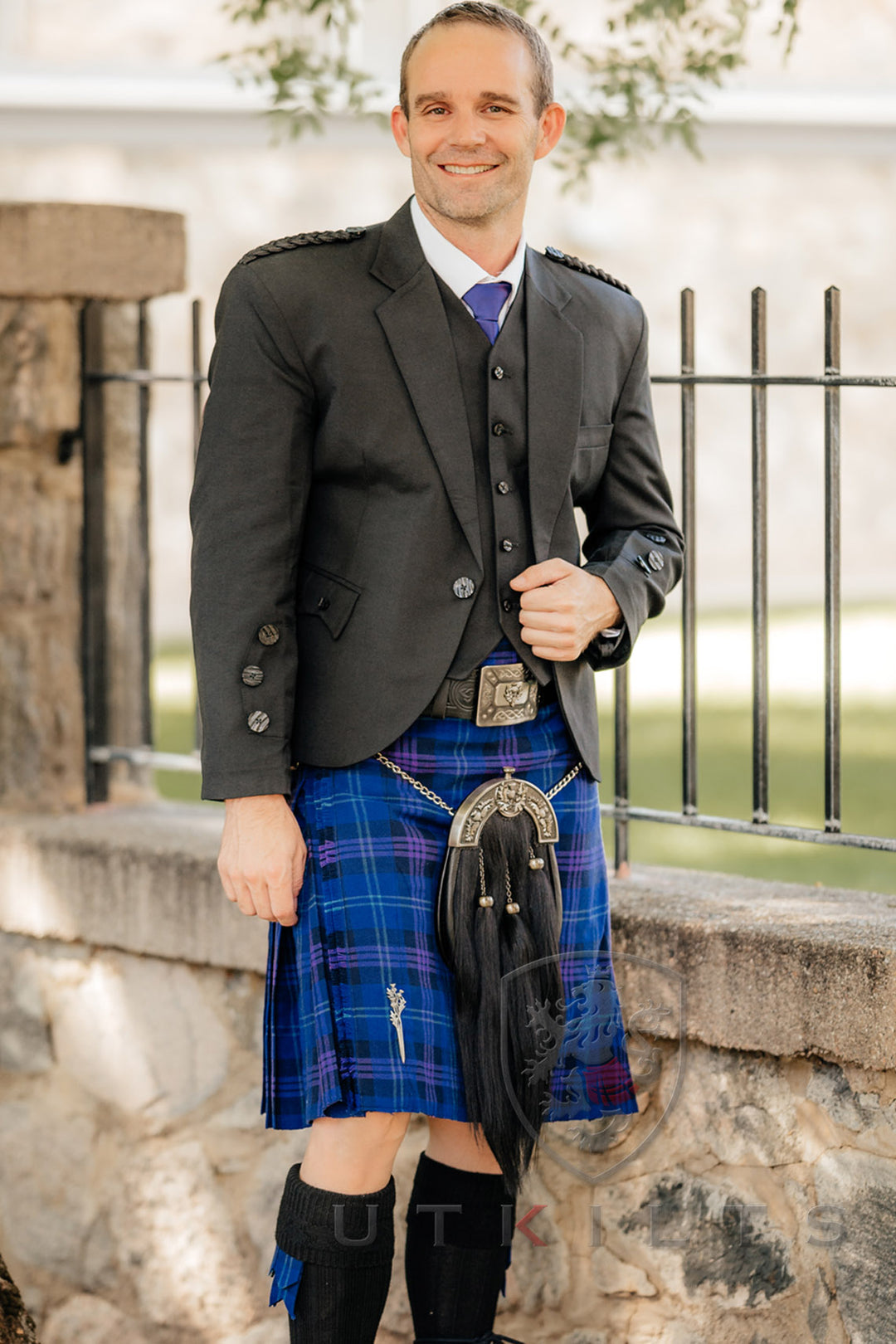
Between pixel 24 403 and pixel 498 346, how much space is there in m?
1.42

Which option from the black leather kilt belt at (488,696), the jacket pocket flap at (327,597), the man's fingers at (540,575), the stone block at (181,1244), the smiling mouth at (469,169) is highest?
the smiling mouth at (469,169)

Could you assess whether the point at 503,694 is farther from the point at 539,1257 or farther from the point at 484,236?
the point at 539,1257

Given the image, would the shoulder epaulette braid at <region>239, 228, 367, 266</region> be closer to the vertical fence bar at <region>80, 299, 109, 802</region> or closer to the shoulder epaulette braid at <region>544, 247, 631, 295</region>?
the shoulder epaulette braid at <region>544, 247, 631, 295</region>

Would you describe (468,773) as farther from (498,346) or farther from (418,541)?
(498,346)

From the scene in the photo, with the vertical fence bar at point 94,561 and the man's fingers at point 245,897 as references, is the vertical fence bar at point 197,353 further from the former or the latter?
the man's fingers at point 245,897

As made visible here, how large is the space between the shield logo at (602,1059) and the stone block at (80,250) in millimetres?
1725

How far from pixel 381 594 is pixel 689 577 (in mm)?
852

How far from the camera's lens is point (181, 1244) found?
3.10m

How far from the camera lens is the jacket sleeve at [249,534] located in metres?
2.10

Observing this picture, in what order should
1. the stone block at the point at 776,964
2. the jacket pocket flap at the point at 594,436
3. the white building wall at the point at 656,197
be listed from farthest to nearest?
the white building wall at the point at 656,197, the stone block at the point at 776,964, the jacket pocket flap at the point at 594,436

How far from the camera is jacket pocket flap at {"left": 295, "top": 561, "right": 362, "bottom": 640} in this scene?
2.17 metres

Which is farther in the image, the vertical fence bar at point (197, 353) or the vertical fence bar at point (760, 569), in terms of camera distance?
the vertical fence bar at point (197, 353)

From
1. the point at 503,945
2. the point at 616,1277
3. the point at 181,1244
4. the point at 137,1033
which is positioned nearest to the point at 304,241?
the point at 503,945

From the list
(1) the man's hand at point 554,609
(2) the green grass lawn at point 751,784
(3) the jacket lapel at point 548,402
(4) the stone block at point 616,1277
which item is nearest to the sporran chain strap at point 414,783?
(1) the man's hand at point 554,609
